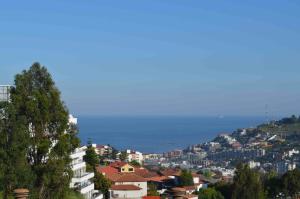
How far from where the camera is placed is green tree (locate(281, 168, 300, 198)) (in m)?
52.7

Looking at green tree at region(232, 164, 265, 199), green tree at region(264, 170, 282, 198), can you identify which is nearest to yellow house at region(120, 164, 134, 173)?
green tree at region(264, 170, 282, 198)

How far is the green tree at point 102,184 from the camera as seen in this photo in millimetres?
48156

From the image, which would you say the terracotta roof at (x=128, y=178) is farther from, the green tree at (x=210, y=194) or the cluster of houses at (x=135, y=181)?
the green tree at (x=210, y=194)

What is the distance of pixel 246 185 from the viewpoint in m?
40.4

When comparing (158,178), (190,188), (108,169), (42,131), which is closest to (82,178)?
(42,131)

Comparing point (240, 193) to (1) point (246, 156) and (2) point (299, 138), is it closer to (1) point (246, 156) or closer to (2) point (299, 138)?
(1) point (246, 156)

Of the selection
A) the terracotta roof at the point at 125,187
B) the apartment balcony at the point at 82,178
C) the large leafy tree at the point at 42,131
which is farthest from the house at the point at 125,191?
the large leafy tree at the point at 42,131

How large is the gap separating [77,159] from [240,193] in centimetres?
1007

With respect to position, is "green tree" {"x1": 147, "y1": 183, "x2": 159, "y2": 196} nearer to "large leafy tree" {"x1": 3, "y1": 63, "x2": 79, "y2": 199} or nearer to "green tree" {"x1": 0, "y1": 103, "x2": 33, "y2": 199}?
"large leafy tree" {"x1": 3, "y1": 63, "x2": 79, "y2": 199}

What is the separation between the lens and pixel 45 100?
17.8m

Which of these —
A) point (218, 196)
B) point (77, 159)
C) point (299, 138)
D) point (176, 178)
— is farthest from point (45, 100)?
point (299, 138)

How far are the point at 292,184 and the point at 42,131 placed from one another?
38198 millimetres

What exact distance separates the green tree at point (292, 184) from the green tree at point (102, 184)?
14.4 meters

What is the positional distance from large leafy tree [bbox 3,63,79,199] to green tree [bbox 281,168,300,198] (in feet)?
122
